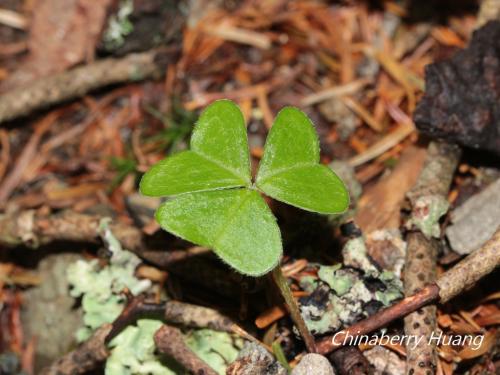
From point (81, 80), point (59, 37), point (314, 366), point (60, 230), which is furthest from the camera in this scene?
point (59, 37)

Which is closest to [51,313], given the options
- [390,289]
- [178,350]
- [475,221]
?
[178,350]

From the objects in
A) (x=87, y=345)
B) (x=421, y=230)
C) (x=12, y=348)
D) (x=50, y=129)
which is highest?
(x=421, y=230)

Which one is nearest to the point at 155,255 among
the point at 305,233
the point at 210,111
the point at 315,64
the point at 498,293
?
the point at 305,233

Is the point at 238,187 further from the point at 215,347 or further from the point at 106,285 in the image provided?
the point at 106,285

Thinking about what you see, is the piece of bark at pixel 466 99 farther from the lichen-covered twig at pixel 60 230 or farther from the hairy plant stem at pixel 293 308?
the lichen-covered twig at pixel 60 230

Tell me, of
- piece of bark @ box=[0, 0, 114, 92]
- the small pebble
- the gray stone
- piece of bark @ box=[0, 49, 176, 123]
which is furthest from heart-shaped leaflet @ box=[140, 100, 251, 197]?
piece of bark @ box=[0, 0, 114, 92]

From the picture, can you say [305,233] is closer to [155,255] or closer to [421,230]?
[421,230]
